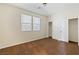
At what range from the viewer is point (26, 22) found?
278 inches

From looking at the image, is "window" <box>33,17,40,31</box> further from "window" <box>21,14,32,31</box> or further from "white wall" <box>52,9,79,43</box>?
"white wall" <box>52,9,79,43</box>

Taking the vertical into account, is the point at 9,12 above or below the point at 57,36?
above

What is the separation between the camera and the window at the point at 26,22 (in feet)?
22.0

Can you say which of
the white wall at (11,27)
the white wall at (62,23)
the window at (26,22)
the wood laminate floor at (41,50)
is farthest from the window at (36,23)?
the wood laminate floor at (41,50)

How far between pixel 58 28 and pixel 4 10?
5.06 meters

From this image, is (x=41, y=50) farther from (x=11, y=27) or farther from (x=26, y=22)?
(x=26, y=22)

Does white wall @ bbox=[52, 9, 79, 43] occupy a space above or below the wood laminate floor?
above

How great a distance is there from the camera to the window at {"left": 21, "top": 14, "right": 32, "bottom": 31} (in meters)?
6.69

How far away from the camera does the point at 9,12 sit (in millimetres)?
5457

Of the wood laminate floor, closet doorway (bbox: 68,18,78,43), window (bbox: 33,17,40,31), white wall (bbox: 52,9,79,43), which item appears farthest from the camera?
window (bbox: 33,17,40,31)

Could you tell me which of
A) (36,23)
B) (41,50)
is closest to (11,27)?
(41,50)

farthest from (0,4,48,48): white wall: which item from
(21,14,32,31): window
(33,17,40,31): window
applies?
(33,17,40,31): window

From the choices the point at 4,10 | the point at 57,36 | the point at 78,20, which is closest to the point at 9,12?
the point at 4,10

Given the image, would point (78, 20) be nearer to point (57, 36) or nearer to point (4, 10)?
point (57, 36)
